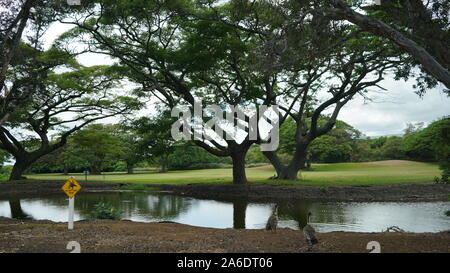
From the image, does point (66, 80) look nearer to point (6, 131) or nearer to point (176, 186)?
point (6, 131)

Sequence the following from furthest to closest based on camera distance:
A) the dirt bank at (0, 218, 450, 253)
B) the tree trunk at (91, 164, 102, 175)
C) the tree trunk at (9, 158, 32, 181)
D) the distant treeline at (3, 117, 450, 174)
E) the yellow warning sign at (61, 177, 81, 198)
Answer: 1. the tree trunk at (91, 164, 102, 175)
2. the distant treeline at (3, 117, 450, 174)
3. the tree trunk at (9, 158, 32, 181)
4. the yellow warning sign at (61, 177, 81, 198)
5. the dirt bank at (0, 218, 450, 253)

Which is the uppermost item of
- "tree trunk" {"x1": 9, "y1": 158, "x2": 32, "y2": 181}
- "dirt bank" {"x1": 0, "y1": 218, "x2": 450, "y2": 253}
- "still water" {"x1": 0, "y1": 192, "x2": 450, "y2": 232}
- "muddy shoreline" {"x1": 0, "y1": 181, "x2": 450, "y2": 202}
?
"tree trunk" {"x1": 9, "y1": 158, "x2": 32, "y2": 181}

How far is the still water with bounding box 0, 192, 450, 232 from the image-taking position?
13062 mm

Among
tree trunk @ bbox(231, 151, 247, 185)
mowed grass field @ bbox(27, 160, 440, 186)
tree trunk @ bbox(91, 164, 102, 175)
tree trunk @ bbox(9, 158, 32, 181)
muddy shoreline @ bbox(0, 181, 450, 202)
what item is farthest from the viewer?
tree trunk @ bbox(91, 164, 102, 175)

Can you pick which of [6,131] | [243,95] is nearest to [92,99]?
[6,131]

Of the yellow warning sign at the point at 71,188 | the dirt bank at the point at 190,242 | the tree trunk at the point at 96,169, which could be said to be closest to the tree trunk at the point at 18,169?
the tree trunk at the point at 96,169

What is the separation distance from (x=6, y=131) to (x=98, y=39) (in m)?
17.5

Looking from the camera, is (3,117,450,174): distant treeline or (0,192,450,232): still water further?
(3,117,450,174): distant treeline

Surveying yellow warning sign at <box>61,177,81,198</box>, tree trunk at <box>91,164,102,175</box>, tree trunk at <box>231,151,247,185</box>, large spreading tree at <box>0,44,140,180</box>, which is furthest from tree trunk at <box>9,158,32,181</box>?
yellow warning sign at <box>61,177,81,198</box>

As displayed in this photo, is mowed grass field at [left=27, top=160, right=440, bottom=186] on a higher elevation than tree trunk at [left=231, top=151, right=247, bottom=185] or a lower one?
lower

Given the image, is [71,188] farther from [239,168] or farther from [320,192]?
[239,168]

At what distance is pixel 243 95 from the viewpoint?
2445 centimetres

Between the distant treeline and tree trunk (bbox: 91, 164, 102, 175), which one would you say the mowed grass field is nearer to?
the distant treeline

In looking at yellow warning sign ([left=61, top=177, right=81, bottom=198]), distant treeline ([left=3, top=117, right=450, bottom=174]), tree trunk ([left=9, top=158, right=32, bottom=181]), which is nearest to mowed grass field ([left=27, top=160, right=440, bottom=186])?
distant treeline ([left=3, top=117, right=450, bottom=174])
